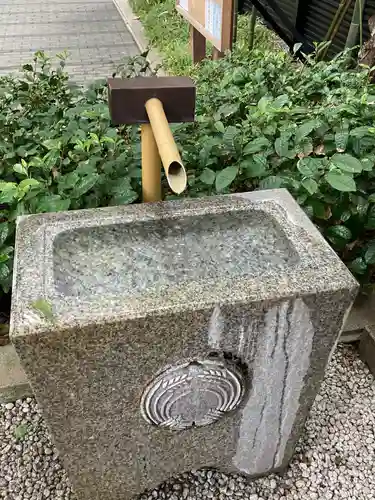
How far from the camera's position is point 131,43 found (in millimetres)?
7586

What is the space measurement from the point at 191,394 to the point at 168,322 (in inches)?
12.2

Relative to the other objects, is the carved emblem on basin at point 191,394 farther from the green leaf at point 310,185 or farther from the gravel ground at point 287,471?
the green leaf at point 310,185

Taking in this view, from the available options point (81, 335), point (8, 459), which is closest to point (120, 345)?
point (81, 335)

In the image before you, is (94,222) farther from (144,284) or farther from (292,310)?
(292,310)

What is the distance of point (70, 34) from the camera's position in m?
7.91

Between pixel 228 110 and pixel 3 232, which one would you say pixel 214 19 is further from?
pixel 3 232

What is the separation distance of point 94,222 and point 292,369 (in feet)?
2.57

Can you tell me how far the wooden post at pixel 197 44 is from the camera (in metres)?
5.41

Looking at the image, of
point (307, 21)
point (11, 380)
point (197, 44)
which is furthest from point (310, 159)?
point (307, 21)

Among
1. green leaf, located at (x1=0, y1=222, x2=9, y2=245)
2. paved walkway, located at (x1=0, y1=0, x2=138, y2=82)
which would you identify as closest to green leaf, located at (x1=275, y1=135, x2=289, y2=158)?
green leaf, located at (x1=0, y1=222, x2=9, y2=245)

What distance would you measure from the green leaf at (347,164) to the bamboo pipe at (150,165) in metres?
0.72

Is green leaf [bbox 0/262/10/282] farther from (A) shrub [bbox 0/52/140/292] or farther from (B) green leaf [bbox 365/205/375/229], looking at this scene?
(B) green leaf [bbox 365/205/375/229]

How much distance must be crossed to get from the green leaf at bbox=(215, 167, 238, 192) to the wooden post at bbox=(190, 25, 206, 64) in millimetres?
3863

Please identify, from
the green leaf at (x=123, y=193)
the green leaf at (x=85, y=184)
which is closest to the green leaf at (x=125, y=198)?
the green leaf at (x=123, y=193)
